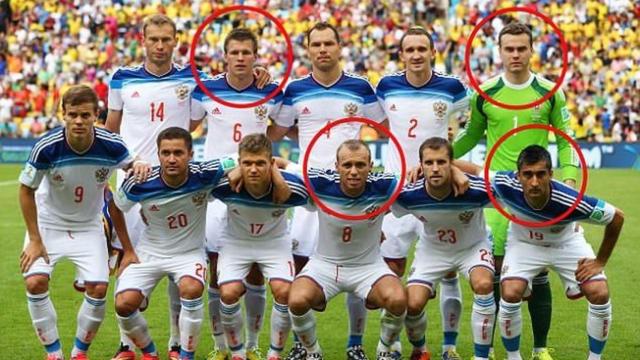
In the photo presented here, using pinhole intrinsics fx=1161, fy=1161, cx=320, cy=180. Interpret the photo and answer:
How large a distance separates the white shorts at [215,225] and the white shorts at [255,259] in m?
0.37

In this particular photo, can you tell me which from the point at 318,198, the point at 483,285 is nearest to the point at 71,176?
the point at 318,198

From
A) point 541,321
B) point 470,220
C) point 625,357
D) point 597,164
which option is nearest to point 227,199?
point 470,220

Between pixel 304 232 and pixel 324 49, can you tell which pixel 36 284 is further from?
pixel 324 49

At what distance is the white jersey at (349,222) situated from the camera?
8.80 meters

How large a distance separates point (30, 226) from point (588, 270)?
4.14 m

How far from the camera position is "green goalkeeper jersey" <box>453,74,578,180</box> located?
9336mm

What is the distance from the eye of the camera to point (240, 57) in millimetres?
9359

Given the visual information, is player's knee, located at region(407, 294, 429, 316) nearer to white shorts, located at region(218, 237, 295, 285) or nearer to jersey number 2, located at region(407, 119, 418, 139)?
white shorts, located at region(218, 237, 295, 285)

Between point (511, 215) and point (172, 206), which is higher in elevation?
point (172, 206)

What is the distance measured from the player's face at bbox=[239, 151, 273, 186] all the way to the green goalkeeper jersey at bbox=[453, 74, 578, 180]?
72.0 inches

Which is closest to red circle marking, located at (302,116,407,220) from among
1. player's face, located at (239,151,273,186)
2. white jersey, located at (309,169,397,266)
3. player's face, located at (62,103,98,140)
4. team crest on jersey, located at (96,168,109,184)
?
white jersey, located at (309,169,397,266)

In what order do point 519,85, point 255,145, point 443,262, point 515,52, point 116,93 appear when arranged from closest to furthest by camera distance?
point 255,145
point 443,262
point 515,52
point 519,85
point 116,93

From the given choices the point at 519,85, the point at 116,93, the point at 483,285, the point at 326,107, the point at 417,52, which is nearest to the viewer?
the point at 483,285

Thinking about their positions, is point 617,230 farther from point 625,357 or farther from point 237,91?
point 237,91
